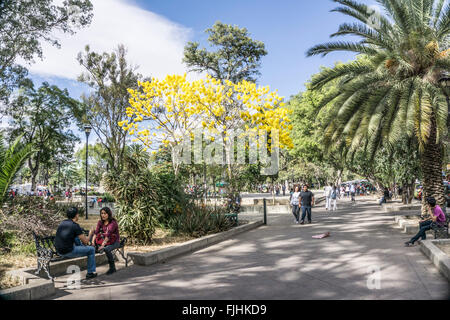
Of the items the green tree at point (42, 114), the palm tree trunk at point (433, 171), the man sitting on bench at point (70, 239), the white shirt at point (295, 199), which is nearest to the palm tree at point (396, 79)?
the palm tree trunk at point (433, 171)

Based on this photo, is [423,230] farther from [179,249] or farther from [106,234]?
[106,234]

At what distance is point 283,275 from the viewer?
5.60 m

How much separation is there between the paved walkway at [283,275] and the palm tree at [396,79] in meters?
3.34

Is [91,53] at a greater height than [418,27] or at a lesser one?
greater

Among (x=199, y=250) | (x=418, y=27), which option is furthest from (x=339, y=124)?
(x=199, y=250)

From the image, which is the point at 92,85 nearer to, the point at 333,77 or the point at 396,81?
the point at 333,77

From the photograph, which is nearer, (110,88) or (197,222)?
(197,222)

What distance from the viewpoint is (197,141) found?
719 inches

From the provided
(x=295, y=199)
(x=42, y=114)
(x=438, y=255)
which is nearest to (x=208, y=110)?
(x=295, y=199)

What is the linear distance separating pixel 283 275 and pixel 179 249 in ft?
9.22

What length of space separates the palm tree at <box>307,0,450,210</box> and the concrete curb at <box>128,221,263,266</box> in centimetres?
477

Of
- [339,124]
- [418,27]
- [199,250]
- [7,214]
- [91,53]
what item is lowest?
[199,250]

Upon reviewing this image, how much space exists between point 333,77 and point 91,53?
1717cm

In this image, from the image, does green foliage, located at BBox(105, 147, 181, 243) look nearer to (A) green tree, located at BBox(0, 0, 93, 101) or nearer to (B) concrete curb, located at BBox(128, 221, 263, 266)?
(B) concrete curb, located at BBox(128, 221, 263, 266)
